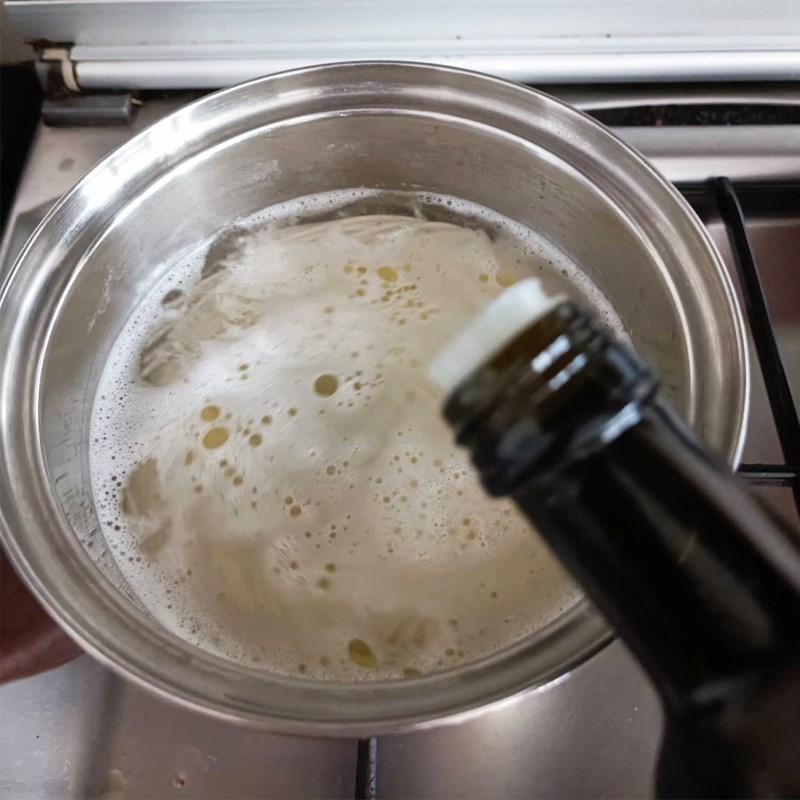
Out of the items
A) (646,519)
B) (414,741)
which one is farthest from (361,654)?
(646,519)

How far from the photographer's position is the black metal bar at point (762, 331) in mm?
555

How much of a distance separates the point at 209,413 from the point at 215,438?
0.08 feet

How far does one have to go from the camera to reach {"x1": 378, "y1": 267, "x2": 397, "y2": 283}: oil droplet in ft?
2.30

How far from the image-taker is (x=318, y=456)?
0.62 metres

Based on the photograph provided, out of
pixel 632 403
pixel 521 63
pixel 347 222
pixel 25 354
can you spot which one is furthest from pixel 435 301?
pixel 632 403

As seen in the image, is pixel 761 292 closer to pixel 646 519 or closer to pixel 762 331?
pixel 762 331

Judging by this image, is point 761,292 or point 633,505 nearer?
point 633,505

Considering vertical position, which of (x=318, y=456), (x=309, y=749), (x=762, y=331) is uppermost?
(x=762, y=331)

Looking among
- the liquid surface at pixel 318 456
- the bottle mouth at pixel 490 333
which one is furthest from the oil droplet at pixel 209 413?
the bottle mouth at pixel 490 333

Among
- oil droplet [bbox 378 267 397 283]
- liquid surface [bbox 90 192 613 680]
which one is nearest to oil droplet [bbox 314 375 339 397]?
liquid surface [bbox 90 192 613 680]

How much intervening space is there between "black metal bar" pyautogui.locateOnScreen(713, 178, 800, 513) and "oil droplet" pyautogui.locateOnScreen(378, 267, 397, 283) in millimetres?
279

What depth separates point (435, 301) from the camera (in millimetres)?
686

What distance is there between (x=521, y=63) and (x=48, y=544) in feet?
1.74

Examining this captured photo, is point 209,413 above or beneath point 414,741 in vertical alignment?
Result: above
